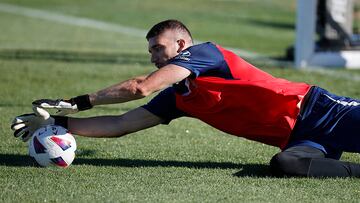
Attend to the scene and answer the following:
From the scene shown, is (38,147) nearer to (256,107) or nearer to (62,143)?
(62,143)

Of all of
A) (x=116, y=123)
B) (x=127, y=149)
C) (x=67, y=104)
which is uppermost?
(x=67, y=104)

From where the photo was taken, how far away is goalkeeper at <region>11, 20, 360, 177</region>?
22.2 feet

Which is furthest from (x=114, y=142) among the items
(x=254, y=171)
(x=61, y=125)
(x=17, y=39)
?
(x=17, y=39)

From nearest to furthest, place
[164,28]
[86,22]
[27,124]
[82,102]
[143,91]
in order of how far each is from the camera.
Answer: [143,91]
[82,102]
[164,28]
[27,124]
[86,22]

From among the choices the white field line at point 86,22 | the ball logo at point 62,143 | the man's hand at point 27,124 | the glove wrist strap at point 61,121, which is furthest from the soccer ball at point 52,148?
the white field line at point 86,22

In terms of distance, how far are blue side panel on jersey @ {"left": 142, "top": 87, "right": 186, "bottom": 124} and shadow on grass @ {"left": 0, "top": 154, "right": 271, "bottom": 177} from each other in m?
0.43

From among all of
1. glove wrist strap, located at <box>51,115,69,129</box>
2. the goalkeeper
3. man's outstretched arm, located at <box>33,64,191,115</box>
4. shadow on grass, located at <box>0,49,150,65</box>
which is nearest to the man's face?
the goalkeeper

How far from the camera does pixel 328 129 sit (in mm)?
7039

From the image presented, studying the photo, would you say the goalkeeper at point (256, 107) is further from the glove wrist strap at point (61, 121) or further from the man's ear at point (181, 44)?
the glove wrist strap at point (61, 121)

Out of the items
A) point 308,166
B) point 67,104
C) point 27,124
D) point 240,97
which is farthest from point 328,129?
point 27,124

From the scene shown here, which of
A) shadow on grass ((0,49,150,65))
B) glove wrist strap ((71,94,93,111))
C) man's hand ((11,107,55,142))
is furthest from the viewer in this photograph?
shadow on grass ((0,49,150,65))

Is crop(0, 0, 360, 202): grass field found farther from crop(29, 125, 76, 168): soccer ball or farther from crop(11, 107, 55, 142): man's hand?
crop(11, 107, 55, 142): man's hand

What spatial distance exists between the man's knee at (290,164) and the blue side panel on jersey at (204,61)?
82cm

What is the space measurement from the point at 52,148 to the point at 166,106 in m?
1.19
